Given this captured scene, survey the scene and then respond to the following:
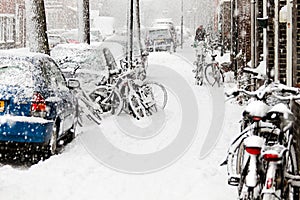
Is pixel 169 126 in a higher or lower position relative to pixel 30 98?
lower

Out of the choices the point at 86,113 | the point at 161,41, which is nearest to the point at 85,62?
the point at 86,113

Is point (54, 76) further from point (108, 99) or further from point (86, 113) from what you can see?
point (108, 99)

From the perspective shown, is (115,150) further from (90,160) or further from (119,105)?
(119,105)

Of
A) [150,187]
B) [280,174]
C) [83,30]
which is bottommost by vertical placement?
[150,187]

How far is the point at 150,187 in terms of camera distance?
715 cm

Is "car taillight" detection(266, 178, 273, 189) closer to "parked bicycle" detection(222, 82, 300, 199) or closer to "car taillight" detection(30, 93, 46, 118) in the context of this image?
"parked bicycle" detection(222, 82, 300, 199)

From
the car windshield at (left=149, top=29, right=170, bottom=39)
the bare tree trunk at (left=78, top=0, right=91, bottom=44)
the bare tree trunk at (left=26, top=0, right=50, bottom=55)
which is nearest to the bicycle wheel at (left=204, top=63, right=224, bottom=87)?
the bare tree trunk at (left=78, top=0, right=91, bottom=44)

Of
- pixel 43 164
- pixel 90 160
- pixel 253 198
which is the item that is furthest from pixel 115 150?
pixel 253 198

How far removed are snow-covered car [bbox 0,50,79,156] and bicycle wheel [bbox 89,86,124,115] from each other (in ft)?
11.4

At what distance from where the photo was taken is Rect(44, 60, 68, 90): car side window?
8836 mm

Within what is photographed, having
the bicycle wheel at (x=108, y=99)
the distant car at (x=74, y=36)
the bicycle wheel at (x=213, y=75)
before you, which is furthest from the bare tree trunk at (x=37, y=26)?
the distant car at (x=74, y=36)

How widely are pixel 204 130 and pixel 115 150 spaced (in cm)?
234

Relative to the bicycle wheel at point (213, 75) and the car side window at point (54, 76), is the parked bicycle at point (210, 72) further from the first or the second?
the car side window at point (54, 76)

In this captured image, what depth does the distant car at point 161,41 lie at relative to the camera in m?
39.0
